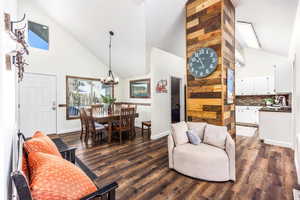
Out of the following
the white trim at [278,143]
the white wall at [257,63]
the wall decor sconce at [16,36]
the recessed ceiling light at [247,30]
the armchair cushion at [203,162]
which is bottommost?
the white trim at [278,143]

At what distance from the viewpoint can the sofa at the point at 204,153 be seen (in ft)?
6.48

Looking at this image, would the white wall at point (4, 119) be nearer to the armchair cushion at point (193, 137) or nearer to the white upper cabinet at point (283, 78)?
the armchair cushion at point (193, 137)

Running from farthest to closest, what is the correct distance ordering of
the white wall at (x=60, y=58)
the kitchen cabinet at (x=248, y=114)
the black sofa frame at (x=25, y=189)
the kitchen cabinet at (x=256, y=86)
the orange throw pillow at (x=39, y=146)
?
the kitchen cabinet at (x=248, y=114) < the kitchen cabinet at (x=256, y=86) < the white wall at (x=60, y=58) < the orange throw pillow at (x=39, y=146) < the black sofa frame at (x=25, y=189)

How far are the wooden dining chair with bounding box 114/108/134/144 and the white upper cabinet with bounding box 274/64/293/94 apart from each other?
453cm

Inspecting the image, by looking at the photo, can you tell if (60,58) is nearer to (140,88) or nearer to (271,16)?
(140,88)

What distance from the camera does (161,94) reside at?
4.33 m

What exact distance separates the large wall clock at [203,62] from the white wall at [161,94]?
1.38m

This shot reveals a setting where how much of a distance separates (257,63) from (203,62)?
4673 mm

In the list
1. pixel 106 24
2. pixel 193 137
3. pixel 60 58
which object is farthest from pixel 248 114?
pixel 60 58

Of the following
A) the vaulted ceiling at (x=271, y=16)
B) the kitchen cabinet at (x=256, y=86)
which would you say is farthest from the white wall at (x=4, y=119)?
the kitchen cabinet at (x=256, y=86)

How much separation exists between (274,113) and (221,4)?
307 cm

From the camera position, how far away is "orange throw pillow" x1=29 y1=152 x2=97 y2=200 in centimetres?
79

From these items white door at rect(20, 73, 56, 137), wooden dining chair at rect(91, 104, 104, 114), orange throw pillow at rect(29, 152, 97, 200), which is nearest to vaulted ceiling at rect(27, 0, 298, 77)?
wooden dining chair at rect(91, 104, 104, 114)

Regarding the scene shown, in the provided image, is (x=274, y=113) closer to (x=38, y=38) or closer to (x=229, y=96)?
(x=229, y=96)
